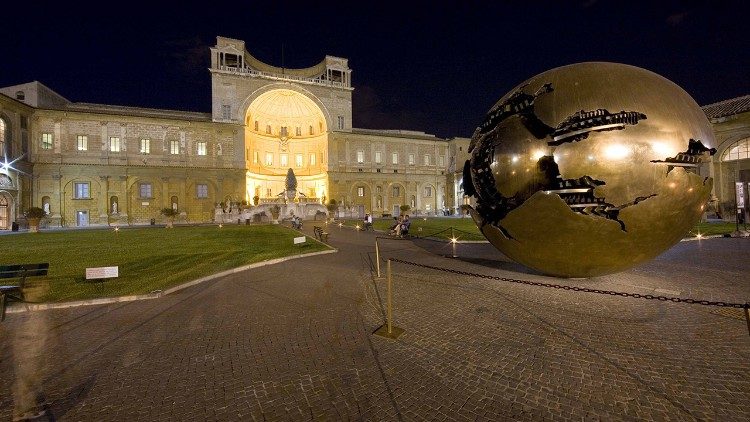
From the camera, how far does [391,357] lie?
4.82 m

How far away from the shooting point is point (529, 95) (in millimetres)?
6648

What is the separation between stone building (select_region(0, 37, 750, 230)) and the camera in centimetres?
3991

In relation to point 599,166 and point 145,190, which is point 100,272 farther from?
point 145,190

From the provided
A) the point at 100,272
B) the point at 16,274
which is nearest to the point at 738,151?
the point at 100,272

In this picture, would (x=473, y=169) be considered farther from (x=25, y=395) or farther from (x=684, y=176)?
(x=25, y=395)

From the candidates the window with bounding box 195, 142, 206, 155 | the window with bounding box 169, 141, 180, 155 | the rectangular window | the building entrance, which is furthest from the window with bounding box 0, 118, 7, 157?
the window with bounding box 195, 142, 206, 155

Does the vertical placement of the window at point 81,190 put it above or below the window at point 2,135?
below

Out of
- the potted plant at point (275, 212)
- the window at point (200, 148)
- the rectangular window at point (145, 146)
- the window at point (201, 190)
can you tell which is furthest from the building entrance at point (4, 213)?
the potted plant at point (275, 212)

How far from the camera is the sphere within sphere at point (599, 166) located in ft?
18.8

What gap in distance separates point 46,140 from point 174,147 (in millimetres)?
14970

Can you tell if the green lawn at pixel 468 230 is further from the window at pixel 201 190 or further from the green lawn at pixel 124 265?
the window at pixel 201 190

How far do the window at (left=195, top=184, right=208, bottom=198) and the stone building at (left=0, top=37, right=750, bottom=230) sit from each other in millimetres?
212

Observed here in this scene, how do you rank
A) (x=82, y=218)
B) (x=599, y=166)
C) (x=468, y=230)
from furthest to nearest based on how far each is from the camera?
(x=82, y=218)
(x=468, y=230)
(x=599, y=166)

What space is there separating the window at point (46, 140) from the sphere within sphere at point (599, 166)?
198 ft
